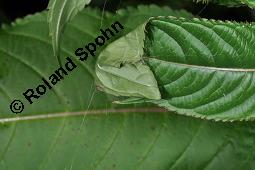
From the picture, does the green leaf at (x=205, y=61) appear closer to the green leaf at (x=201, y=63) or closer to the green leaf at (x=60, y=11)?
the green leaf at (x=201, y=63)

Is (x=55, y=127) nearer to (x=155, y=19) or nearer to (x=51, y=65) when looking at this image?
(x=51, y=65)

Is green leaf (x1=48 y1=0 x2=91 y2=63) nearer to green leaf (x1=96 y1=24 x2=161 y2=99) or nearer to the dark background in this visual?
green leaf (x1=96 y1=24 x2=161 y2=99)

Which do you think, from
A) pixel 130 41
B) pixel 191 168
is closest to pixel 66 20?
pixel 130 41

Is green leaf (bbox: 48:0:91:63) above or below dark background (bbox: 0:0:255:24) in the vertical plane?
above

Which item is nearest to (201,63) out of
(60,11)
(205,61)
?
(205,61)

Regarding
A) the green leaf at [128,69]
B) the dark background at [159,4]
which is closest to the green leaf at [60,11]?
the green leaf at [128,69]

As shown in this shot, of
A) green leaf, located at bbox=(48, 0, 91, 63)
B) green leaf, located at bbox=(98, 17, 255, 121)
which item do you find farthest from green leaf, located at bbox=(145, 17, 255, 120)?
green leaf, located at bbox=(48, 0, 91, 63)

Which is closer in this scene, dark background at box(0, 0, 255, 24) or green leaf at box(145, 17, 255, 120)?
green leaf at box(145, 17, 255, 120)
